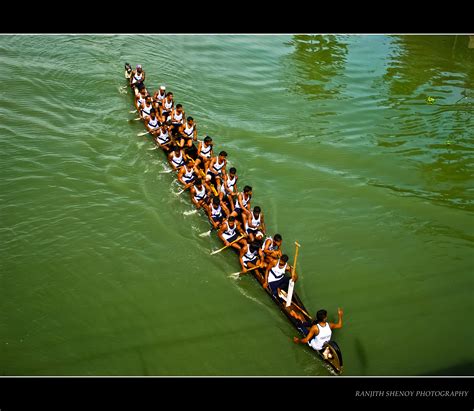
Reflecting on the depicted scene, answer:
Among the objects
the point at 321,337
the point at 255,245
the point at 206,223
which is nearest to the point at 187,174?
the point at 206,223

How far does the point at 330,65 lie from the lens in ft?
72.8

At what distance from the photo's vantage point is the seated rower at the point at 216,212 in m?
11.2

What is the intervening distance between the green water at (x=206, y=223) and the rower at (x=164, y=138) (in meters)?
0.61

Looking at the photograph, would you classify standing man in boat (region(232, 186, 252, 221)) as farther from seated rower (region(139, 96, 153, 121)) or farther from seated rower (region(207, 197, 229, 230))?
seated rower (region(139, 96, 153, 121))

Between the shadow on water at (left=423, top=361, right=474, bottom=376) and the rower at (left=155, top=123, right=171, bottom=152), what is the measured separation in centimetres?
1042

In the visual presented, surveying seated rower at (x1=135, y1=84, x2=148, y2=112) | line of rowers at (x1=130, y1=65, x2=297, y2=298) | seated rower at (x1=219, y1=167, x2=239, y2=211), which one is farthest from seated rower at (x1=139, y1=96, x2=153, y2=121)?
seated rower at (x1=219, y1=167, x2=239, y2=211)

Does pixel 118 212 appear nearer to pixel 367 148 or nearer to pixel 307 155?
pixel 307 155

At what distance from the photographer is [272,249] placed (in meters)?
9.66

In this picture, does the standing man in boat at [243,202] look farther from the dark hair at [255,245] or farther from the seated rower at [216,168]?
the seated rower at [216,168]

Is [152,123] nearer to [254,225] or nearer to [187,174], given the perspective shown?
[187,174]

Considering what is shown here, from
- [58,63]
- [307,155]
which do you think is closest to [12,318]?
[307,155]

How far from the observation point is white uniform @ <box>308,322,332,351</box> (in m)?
7.81

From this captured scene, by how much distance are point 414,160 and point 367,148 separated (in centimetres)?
183

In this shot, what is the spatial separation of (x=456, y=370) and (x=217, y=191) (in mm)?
7449
